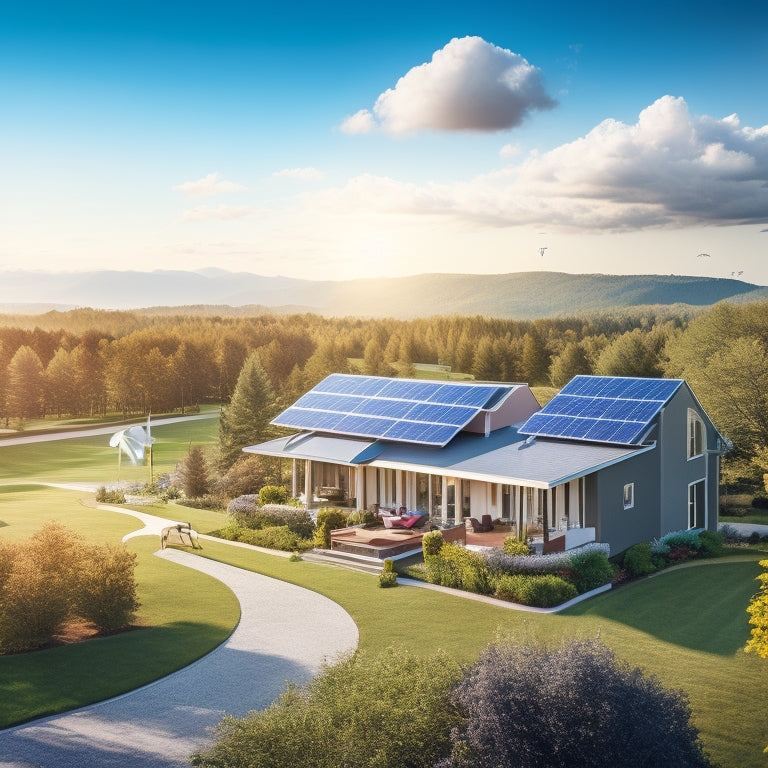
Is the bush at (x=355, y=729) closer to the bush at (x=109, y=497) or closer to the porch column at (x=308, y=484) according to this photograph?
the porch column at (x=308, y=484)

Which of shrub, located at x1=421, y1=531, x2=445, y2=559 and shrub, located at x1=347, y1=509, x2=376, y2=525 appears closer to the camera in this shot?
shrub, located at x1=421, y1=531, x2=445, y2=559

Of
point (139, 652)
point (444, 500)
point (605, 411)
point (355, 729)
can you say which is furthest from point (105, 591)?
point (605, 411)

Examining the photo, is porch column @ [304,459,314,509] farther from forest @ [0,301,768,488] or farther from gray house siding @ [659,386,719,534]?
forest @ [0,301,768,488]

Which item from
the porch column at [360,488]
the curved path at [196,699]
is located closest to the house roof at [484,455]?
the porch column at [360,488]

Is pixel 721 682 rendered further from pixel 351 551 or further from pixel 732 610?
pixel 351 551

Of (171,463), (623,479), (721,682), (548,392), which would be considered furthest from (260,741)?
(548,392)

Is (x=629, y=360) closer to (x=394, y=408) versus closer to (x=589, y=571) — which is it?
(x=394, y=408)

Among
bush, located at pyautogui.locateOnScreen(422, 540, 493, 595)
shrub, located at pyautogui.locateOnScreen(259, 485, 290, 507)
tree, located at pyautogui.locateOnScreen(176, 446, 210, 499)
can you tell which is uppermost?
shrub, located at pyautogui.locateOnScreen(259, 485, 290, 507)

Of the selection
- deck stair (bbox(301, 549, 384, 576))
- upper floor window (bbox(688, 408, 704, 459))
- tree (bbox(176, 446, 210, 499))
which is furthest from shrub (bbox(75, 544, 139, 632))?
tree (bbox(176, 446, 210, 499))
